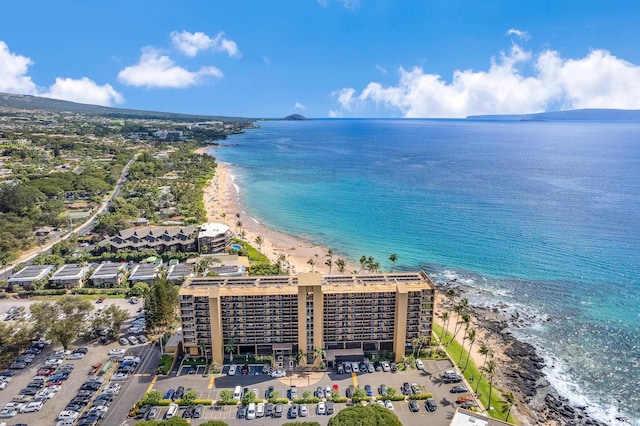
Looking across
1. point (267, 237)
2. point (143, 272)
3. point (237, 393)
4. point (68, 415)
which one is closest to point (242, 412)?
point (237, 393)

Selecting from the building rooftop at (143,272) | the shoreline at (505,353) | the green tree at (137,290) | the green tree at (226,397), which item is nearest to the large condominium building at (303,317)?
the green tree at (226,397)

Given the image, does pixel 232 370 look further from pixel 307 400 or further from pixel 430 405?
pixel 430 405

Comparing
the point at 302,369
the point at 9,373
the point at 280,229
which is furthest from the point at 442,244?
the point at 9,373

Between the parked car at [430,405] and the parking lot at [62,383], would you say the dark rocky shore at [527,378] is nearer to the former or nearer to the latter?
the parked car at [430,405]

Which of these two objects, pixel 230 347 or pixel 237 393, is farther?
pixel 230 347

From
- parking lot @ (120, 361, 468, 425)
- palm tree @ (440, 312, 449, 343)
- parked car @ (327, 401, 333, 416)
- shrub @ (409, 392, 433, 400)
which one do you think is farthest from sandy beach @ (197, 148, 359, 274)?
shrub @ (409, 392, 433, 400)

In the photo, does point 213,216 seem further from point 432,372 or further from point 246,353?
point 432,372
